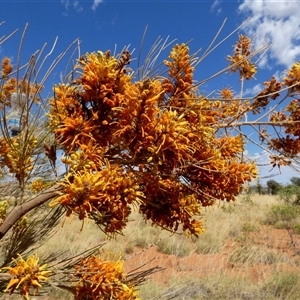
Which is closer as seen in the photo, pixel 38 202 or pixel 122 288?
pixel 38 202

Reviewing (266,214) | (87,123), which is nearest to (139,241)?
(266,214)

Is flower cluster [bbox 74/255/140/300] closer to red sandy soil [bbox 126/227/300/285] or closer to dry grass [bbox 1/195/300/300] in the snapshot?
dry grass [bbox 1/195/300/300]

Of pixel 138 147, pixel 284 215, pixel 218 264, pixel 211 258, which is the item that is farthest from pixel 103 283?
pixel 284 215

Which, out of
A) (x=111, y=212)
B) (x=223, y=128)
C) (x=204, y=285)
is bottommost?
(x=204, y=285)

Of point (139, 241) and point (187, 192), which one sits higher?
point (187, 192)

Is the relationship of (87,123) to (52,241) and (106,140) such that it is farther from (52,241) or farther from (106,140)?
(52,241)

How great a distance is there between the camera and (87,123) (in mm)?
1792

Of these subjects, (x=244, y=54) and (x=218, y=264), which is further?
(x=218, y=264)

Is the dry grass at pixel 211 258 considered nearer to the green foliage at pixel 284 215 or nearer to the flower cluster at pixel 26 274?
the green foliage at pixel 284 215

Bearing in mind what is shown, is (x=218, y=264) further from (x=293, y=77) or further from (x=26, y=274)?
(x=26, y=274)

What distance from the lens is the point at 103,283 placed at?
2.05m

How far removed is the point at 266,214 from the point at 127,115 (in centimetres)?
1695

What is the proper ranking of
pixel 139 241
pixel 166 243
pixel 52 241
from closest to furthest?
pixel 52 241
pixel 166 243
pixel 139 241

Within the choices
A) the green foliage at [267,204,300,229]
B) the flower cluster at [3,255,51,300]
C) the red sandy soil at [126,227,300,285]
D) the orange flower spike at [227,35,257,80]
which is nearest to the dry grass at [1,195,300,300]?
the red sandy soil at [126,227,300,285]
